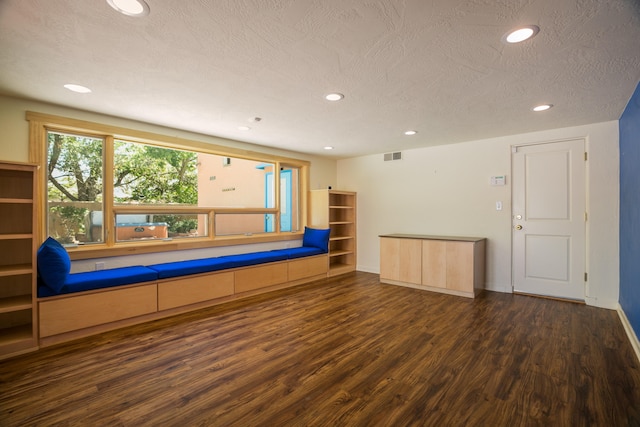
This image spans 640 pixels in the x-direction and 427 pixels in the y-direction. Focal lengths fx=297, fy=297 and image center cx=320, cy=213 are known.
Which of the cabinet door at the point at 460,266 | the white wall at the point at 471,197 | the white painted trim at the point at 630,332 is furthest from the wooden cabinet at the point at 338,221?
the white painted trim at the point at 630,332

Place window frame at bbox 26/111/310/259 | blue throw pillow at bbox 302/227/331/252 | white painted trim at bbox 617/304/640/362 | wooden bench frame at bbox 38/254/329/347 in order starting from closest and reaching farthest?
white painted trim at bbox 617/304/640/362, wooden bench frame at bbox 38/254/329/347, window frame at bbox 26/111/310/259, blue throw pillow at bbox 302/227/331/252

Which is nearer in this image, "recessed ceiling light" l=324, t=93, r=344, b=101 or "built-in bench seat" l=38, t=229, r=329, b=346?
"built-in bench seat" l=38, t=229, r=329, b=346

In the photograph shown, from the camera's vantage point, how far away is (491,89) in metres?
2.70

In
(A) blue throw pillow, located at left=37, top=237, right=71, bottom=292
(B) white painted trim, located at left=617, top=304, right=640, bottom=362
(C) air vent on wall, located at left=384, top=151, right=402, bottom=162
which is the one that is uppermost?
(C) air vent on wall, located at left=384, top=151, right=402, bottom=162

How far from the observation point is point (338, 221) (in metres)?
6.30

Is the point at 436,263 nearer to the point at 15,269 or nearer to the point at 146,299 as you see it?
the point at 146,299

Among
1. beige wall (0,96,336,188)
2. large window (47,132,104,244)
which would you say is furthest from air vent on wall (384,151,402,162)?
large window (47,132,104,244)

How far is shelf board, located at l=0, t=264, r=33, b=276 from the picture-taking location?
2.51 metres

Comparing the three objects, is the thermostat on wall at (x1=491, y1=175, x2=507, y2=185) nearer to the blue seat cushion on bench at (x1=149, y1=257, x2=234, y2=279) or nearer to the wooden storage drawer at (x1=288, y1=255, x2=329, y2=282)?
the wooden storage drawer at (x1=288, y1=255, x2=329, y2=282)

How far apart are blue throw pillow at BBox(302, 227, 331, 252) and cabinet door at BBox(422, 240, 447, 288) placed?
1711 millimetres

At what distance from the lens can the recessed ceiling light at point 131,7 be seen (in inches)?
62.1

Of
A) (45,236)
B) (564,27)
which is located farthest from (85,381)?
(564,27)

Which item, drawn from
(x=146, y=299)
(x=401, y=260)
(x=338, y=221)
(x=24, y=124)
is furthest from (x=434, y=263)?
(x=24, y=124)

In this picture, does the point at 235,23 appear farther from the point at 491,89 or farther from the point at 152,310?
the point at 152,310
